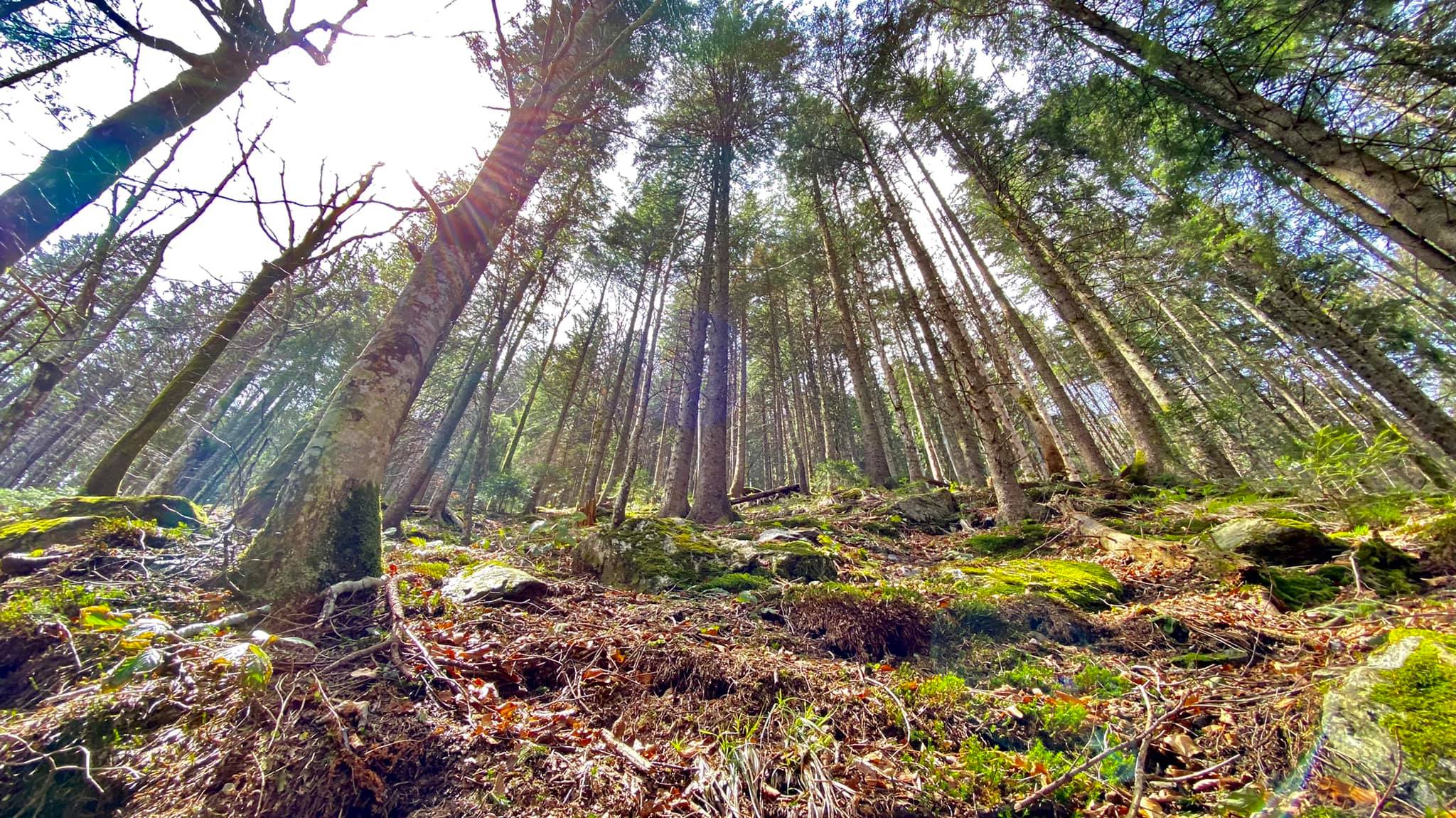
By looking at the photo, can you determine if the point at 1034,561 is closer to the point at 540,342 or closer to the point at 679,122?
the point at 679,122

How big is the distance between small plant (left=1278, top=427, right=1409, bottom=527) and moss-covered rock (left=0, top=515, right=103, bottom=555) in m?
8.81

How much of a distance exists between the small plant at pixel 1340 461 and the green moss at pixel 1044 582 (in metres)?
1.83

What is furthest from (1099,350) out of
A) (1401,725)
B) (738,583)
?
(1401,725)

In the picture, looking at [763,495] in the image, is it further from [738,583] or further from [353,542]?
[353,542]

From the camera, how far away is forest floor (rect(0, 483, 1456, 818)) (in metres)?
1.34

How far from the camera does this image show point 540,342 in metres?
17.1

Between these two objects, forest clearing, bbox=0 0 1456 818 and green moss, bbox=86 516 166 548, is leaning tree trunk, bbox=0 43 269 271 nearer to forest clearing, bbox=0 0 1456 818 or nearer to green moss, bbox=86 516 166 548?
forest clearing, bbox=0 0 1456 818

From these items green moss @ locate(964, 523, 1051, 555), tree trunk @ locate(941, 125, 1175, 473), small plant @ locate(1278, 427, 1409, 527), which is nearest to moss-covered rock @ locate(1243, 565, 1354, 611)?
small plant @ locate(1278, 427, 1409, 527)

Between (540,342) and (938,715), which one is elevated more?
(540,342)

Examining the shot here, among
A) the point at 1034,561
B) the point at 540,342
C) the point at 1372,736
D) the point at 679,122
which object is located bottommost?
the point at 1372,736

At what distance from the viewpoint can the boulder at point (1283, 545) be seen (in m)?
3.45

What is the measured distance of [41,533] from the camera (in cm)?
289

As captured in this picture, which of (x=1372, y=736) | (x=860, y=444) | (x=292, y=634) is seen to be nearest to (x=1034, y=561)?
(x=1372, y=736)

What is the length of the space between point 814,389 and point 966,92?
1052 cm
